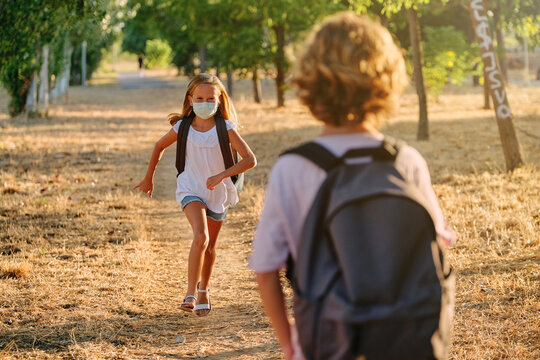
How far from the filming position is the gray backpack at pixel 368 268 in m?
1.89

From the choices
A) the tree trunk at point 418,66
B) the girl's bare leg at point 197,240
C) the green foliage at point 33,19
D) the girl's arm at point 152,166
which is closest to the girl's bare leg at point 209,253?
the girl's bare leg at point 197,240

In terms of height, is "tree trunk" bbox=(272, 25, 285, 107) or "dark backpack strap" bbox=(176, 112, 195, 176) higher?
"tree trunk" bbox=(272, 25, 285, 107)

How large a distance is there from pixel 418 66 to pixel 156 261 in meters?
11.8

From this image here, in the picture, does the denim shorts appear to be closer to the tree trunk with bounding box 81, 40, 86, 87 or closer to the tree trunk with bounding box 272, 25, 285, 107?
the tree trunk with bounding box 272, 25, 285, 107

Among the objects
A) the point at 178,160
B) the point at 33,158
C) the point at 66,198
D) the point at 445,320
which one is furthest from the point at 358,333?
the point at 33,158

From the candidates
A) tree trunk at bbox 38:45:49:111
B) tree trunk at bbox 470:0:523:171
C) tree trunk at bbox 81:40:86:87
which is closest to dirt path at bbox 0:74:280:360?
tree trunk at bbox 470:0:523:171

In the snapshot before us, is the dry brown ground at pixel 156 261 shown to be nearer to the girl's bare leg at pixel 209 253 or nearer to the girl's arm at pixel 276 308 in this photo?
the girl's bare leg at pixel 209 253

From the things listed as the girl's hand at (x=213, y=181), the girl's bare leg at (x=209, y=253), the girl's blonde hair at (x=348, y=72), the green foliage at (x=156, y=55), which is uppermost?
the green foliage at (x=156, y=55)

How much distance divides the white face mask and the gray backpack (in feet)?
11.9

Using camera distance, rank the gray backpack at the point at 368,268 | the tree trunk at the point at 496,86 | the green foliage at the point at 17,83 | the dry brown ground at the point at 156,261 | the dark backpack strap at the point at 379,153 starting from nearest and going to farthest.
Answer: the gray backpack at the point at 368,268
the dark backpack strap at the point at 379,153
the dry brown ground at the point at 156,261
the tree trunk at the point at 496,86
the green foliage at the point at 17,83

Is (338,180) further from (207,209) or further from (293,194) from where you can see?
(207,209)

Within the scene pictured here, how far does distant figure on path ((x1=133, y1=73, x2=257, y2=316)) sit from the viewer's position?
18.3 ft

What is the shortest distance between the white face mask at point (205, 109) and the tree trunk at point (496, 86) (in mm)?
8331

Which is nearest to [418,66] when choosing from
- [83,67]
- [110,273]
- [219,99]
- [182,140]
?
[110,273]
